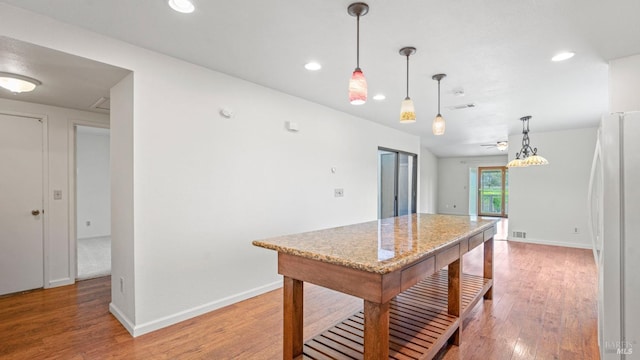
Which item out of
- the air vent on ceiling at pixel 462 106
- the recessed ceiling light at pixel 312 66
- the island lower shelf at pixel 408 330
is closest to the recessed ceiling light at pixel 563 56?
the air vent on ceiling at pixel 462 106

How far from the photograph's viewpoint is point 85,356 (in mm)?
2146

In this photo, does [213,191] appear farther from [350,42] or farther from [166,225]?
[350,42]

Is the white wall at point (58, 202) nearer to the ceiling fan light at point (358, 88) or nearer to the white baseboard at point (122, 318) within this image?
the white baseboard at point (122, 318)

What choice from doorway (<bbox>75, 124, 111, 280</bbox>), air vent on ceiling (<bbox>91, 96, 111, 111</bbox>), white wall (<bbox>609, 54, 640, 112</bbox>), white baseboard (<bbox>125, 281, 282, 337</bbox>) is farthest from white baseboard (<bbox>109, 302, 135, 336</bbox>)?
white wall (<bbox>609, 54, 640, 112</bbox>)

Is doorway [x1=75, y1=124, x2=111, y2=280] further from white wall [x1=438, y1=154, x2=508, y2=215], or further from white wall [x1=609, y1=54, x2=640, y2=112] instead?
white wall [x1=438, y1=154, x2=508, y2=215]

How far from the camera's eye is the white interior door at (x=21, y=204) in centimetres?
335

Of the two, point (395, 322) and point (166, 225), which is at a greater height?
point (166, 225)

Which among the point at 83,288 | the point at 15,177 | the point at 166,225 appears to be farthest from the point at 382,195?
the point at 15,177

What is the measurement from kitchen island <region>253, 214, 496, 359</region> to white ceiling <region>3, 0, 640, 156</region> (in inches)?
58.2

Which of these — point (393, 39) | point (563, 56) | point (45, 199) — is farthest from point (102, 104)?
point (563, 56)

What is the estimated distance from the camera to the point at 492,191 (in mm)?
10695

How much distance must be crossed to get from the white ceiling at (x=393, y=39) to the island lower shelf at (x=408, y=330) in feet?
7.01

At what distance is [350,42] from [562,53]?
1.82 metres

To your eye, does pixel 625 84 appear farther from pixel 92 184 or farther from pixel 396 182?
pixel 92 184
